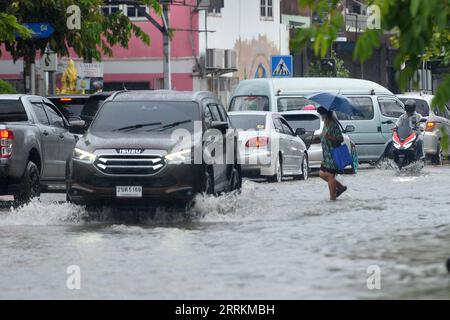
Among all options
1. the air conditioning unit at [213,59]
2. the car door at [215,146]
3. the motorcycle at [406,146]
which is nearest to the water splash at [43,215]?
the car door at [215,146]

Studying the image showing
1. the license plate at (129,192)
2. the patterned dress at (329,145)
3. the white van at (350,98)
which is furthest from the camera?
the white van at (350,98)

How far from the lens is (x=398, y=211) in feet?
72.1

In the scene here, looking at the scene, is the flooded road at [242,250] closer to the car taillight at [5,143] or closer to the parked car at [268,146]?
the car taillight at [5,143]

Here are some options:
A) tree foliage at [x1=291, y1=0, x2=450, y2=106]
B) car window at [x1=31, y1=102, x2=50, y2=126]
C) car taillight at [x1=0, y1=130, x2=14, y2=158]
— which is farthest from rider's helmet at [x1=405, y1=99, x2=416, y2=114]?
tree foliage at [x1=291, y1=0, x2=450, y2=106]

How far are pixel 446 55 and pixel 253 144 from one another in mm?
6509

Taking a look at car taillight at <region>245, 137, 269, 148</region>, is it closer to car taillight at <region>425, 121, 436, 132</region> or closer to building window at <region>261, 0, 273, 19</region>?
car taillight at <region>425, 121, 436, 132</region>

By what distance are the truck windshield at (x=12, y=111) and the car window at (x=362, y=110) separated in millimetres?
14469

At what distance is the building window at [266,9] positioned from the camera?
216 ft

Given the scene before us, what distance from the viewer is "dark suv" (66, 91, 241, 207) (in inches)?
779

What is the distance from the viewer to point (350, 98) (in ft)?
123

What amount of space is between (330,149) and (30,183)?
512cm

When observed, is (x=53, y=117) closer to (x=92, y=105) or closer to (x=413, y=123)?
(x=92, y=105)
